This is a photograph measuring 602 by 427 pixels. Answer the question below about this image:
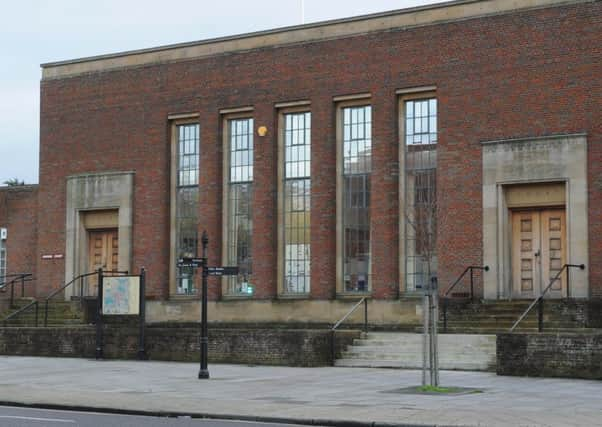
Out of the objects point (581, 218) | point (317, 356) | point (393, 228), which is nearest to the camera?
point (317, 356)

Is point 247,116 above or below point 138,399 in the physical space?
above

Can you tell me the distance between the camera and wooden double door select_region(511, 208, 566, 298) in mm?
30703

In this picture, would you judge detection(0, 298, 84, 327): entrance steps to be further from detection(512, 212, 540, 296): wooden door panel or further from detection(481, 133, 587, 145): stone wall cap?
detection(481, 133, 587, 145): stone wall cap

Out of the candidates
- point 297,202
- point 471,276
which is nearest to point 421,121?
point 297,202

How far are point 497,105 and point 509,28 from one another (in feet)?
7.25

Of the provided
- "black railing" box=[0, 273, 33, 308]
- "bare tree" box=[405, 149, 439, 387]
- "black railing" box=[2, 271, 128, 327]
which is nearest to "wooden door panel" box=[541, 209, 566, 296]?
"bare tree" box=[405, 149, 439, 387]

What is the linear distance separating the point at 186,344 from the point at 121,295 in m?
3.14

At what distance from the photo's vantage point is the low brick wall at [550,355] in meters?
23.4

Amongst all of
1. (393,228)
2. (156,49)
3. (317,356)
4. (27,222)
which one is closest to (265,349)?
(317,356)

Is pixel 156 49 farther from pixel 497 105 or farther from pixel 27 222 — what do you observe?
pixel 497 105

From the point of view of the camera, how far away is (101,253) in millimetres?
39344

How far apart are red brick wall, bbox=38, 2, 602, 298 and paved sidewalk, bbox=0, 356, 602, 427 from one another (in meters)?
7.17

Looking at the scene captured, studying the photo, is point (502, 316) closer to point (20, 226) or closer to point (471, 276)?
point (471, 276)

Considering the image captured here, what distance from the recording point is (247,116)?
3644 centimetres
